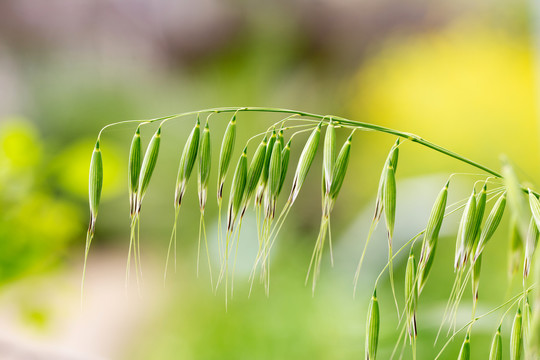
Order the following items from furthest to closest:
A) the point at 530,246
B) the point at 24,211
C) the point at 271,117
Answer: the point at 271,117
the point at 24,211
the point at 530,246

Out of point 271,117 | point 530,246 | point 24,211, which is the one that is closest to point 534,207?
point 530,246

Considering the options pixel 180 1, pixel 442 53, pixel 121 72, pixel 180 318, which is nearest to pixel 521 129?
pixel 442 53

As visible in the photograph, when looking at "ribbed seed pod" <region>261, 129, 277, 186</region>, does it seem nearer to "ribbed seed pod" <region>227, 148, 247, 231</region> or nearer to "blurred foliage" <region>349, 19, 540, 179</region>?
"ribbed seed pod" <region>227, 148, 247, 231</region>

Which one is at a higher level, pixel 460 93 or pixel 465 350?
pixel 460 93

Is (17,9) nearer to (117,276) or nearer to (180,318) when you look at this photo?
(117,276)

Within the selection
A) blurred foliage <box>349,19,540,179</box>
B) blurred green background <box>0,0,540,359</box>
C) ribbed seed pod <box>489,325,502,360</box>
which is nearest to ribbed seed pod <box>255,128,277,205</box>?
ribbed seed pod <box>489,325,502,360</box>

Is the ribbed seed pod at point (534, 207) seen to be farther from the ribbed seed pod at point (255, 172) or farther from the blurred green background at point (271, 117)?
the blurred green background at point (271, 117)

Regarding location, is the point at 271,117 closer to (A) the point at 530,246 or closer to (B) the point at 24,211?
(B) the point at 24,211
